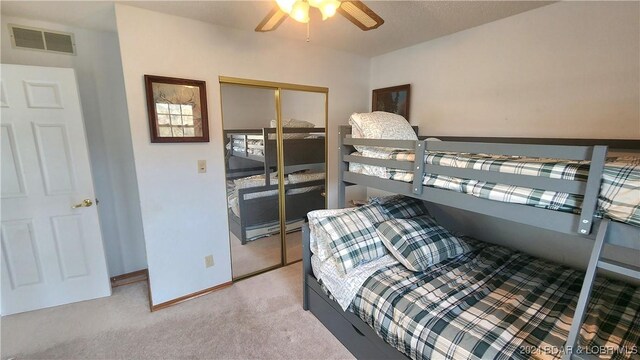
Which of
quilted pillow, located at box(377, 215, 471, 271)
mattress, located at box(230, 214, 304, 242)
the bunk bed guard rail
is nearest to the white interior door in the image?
mattress, located at box(230, 214, 304, 242)

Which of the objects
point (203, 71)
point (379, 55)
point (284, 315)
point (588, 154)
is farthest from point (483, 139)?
point (203, 71)

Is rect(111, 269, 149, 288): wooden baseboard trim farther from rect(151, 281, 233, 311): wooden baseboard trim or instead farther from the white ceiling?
the white ceiling

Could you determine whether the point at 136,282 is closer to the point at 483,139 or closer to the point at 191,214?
the point at 191,214

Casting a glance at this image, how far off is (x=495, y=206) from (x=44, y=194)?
3.17m

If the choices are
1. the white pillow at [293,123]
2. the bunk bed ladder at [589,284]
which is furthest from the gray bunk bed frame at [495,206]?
the white pillow at [293,123]

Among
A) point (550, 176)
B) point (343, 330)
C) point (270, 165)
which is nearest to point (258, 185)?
point (270, 165)

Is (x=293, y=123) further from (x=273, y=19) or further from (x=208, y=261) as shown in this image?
(x=208, y=261)

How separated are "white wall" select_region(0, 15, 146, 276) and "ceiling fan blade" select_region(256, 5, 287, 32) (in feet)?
5.38

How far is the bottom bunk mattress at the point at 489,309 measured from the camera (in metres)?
1.19

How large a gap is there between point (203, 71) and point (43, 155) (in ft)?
4.57

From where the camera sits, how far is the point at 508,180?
4.16 feet

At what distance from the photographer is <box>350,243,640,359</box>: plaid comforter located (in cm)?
119

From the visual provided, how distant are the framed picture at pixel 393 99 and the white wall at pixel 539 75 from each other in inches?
5.6

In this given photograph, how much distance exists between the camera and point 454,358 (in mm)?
1181
